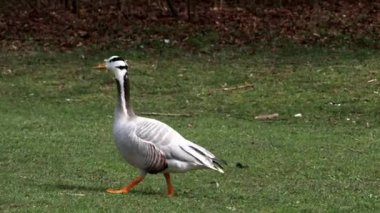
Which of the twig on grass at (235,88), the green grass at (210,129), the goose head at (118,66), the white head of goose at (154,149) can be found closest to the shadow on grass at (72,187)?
the green grass at (210,129)

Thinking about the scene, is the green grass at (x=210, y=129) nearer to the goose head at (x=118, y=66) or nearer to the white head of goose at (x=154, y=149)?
the white head of goose at (x=154, y=149)

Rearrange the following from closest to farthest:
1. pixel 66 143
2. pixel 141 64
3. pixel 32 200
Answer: pixel 32 200, pixel 66 143, pixel 141 64

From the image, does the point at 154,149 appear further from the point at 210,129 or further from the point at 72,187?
the point at 210,129

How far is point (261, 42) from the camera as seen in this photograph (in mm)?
20375

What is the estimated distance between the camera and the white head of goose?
7.83m

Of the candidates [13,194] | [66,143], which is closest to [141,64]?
[66,143]

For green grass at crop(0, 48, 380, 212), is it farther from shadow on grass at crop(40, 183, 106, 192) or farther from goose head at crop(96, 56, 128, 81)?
goose head at crop(96, 56, 128, 81)

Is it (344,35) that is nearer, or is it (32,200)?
(32,200)

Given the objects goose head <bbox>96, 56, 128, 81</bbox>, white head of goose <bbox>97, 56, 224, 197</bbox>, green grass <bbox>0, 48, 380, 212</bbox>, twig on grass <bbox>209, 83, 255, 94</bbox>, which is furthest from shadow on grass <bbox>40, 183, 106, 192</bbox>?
twig on grass <bbox>209, 83, 255, 94</bbox>

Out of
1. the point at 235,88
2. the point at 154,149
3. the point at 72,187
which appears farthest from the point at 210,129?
the point at 154,149

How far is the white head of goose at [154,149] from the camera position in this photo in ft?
25.7

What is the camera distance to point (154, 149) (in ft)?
25.7

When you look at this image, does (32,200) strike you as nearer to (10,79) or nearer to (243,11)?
(10,79)

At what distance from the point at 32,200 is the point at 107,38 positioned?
13.4 m
